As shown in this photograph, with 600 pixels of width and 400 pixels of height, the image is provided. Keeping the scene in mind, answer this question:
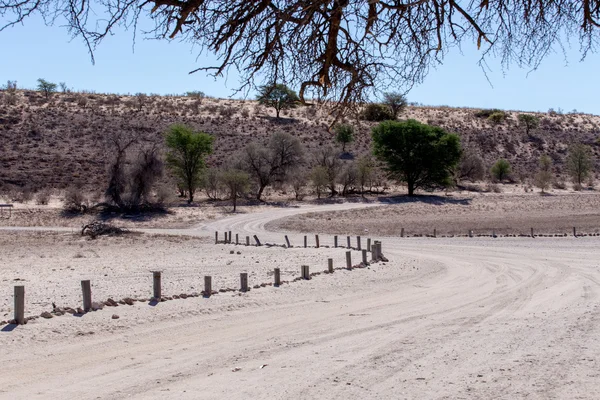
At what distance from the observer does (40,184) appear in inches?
2452

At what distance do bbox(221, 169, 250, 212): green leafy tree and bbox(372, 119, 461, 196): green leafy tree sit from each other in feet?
53.1

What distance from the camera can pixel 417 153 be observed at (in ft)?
229

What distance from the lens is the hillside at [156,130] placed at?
221 feet

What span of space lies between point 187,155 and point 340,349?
182 ft

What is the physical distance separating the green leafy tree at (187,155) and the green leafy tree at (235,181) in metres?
3.33

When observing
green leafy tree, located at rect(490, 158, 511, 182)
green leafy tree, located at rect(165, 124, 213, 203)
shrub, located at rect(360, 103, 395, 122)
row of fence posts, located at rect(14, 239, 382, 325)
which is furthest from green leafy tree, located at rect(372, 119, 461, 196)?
shrub, located at rect(360, 103, 395, 122)

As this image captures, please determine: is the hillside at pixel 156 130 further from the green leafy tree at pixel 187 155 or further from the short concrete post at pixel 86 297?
the short concrete post at pixel 86 297

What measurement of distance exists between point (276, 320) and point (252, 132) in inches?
2925

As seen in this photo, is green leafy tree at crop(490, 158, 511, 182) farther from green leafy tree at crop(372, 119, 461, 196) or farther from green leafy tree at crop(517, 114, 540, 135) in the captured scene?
green leafy tree at crop(517, 114, 540, 135)

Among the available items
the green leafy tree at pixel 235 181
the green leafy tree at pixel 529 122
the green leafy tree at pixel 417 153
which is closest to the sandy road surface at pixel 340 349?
the green leafy tree at pixel 235 181

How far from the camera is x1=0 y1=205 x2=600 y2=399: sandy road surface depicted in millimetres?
7738

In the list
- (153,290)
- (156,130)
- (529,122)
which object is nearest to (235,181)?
(156,130)

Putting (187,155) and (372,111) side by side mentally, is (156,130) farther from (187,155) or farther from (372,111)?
(372,111)

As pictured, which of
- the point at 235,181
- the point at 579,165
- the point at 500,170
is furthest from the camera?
the point at 500,170
